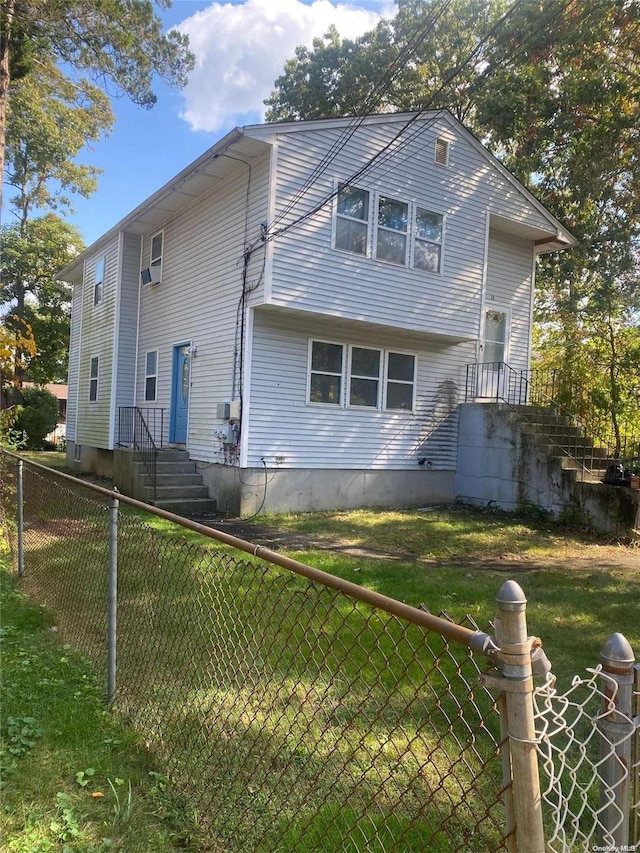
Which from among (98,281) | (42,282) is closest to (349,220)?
(98,281)

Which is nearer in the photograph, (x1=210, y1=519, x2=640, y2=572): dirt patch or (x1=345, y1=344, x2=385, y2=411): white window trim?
(x1=210, y1=519, x2=640, y2=572): dirt patch

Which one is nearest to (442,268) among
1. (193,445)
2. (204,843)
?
(193,445)

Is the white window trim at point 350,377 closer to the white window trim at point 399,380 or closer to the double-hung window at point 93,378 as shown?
the white window trim at point 399,380

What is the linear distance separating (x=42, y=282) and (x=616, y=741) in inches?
1333

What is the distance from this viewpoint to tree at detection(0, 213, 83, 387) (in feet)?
97.6

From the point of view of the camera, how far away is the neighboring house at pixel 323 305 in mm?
10641

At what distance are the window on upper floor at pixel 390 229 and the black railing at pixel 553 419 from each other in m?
3.03

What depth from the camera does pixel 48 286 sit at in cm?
3056

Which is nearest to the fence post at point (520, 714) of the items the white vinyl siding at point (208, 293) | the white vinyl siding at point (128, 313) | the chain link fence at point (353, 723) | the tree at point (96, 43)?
the chain link fence at point (353, 723)

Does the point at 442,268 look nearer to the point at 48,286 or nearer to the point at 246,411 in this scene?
the point at 246,411

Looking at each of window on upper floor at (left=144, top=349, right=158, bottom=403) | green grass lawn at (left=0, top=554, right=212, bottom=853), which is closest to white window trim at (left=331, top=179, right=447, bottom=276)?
window on upper floor at (left=144, top=349, right=158, bottom=403)

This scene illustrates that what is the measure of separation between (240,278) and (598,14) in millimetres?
8613

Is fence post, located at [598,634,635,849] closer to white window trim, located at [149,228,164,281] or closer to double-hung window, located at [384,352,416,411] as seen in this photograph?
double-hung window, located at [384,352,416,411]

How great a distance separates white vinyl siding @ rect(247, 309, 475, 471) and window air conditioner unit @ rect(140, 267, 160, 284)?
4.60 meters
